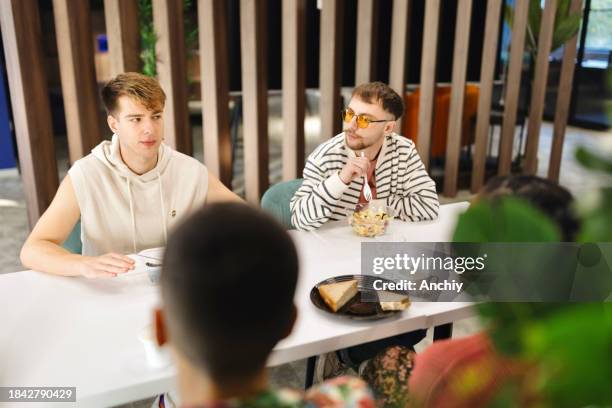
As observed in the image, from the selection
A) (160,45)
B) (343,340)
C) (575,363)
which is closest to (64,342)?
(343,340)

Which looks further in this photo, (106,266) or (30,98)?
(30,98)

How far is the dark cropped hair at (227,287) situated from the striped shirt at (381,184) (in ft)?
4.95

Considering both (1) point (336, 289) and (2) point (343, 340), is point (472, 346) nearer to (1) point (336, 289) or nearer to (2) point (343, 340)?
(2) point (343, 340)

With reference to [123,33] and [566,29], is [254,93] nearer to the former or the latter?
[123,33]

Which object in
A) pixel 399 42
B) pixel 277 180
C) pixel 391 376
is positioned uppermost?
pixel 399 42

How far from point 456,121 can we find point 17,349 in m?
4.02

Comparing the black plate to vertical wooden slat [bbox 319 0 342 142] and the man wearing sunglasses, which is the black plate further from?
vertical wooden slat [bbox 319 0 342 142]

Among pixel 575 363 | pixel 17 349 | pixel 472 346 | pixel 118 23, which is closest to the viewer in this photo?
pixel 575 363

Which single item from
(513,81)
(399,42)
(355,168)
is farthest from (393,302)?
(513,81)

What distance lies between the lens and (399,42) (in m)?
4.27

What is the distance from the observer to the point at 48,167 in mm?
3510

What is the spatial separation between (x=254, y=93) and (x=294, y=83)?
0.28 metres

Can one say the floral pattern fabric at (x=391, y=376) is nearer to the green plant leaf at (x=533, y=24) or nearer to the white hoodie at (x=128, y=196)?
the white hoodie at (x=128, y=196)

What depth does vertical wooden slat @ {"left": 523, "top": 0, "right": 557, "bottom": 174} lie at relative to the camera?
4.69 metres
